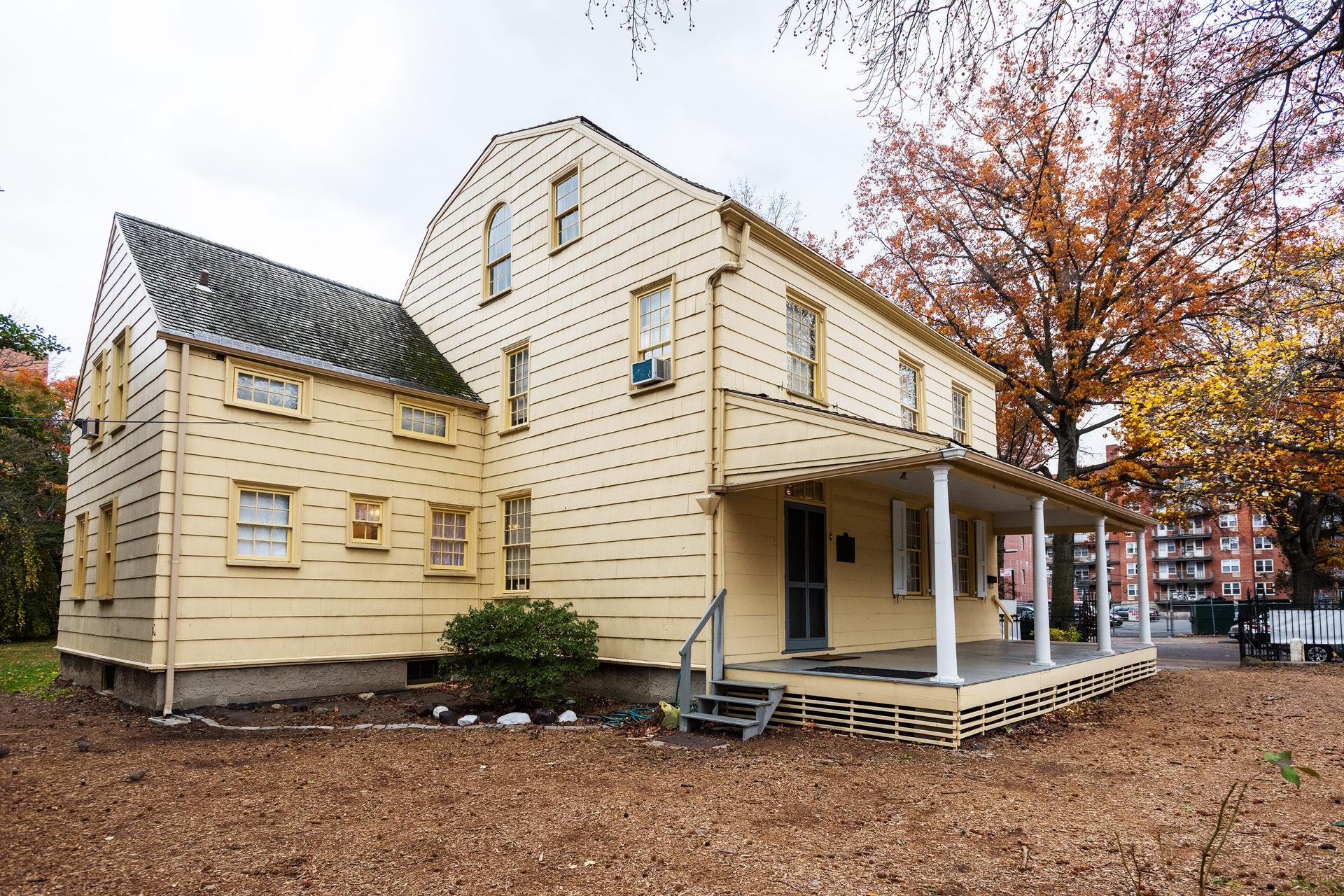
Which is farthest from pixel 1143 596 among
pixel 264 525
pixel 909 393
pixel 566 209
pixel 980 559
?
pixel 264 525

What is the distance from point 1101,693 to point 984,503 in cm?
332

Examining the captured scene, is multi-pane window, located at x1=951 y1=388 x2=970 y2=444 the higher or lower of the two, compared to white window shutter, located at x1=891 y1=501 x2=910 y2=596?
higher

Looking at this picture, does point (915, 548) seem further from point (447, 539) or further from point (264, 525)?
point (264, 525)

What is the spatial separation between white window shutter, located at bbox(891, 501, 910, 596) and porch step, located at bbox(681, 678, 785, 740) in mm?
4385

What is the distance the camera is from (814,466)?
29.0 feet

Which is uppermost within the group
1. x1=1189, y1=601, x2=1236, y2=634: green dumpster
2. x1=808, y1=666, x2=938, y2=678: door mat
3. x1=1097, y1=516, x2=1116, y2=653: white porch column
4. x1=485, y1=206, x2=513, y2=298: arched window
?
x1=485, y1=206, x2=513, y2=298: arched window

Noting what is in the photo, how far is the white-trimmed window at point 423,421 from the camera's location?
41.5 ft

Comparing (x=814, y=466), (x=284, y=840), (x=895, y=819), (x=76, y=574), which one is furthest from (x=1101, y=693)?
(x=76, y=574)

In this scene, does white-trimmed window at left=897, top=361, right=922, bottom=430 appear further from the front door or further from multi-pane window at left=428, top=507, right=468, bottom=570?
multi-pane window at left=428, top=507, right=468, bottom=570

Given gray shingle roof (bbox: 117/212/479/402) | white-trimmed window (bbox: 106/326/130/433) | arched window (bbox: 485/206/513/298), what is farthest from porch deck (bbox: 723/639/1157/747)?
white-trimmed window (bbox: 106/326/130/433)

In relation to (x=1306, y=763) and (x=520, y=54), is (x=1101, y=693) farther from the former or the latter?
(x=520, y=54)

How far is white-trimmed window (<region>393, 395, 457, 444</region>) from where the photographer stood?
41.5ft

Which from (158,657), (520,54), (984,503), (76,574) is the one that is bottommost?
(158,657)

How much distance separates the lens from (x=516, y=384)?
44.3 feet
